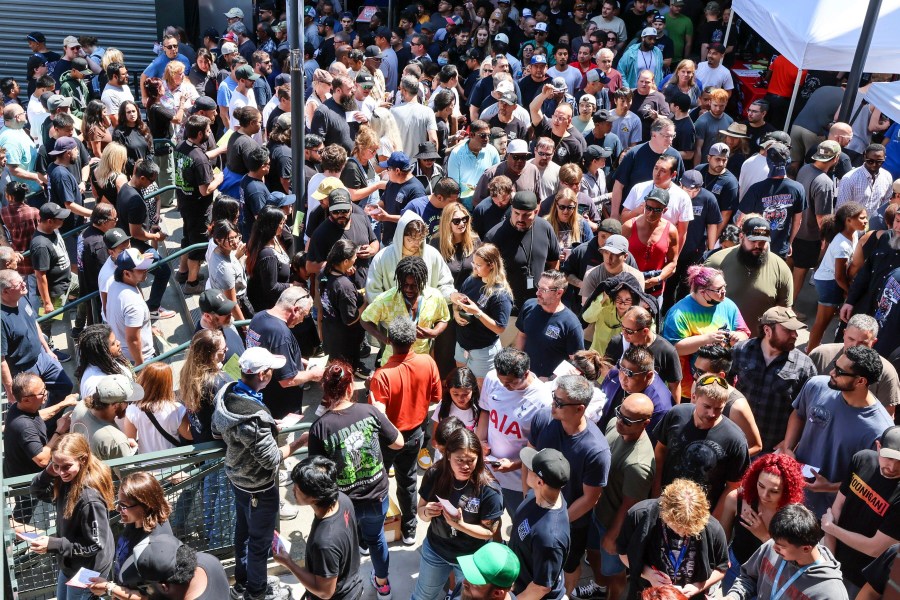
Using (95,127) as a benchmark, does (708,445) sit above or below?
below

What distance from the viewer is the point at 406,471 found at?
222 inches

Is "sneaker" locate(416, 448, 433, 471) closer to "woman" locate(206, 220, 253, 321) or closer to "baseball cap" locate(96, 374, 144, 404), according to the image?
"woman" locate(206, 220, 253, 321)

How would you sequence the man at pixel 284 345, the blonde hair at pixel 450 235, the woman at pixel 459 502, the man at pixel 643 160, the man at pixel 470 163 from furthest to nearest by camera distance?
1. the man at pixel 470 163
2. the man at pixel 643 160
3. the blonde hair at pixel 450 235
4. the man at pixel 284 345
5. the woman at pixel 459 502

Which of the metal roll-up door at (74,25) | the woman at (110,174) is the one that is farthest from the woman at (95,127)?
the metal roll-up door at (74,25)

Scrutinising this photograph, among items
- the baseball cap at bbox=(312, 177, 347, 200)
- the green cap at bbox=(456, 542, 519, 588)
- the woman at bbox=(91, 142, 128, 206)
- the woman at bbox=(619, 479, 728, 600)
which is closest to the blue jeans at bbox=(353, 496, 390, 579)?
the green cap at bbox=(456, 542, 519, 588)

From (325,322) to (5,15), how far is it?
12.4m

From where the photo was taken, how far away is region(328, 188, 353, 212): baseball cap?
6879 mm

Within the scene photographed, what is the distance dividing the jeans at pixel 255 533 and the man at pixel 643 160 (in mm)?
4737

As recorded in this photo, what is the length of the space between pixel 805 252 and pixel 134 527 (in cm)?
667

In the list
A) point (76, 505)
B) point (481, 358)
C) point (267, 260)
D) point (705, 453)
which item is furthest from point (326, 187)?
point (705, 453)

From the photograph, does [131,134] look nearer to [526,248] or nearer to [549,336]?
[526,248]

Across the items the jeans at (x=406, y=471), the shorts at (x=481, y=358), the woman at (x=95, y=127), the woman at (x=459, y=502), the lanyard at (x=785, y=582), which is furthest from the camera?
the woman at (x=95, y=127)

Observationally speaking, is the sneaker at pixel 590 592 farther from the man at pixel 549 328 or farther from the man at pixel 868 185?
the man at pixel 868 185

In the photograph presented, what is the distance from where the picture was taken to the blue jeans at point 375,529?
5.04 meters
